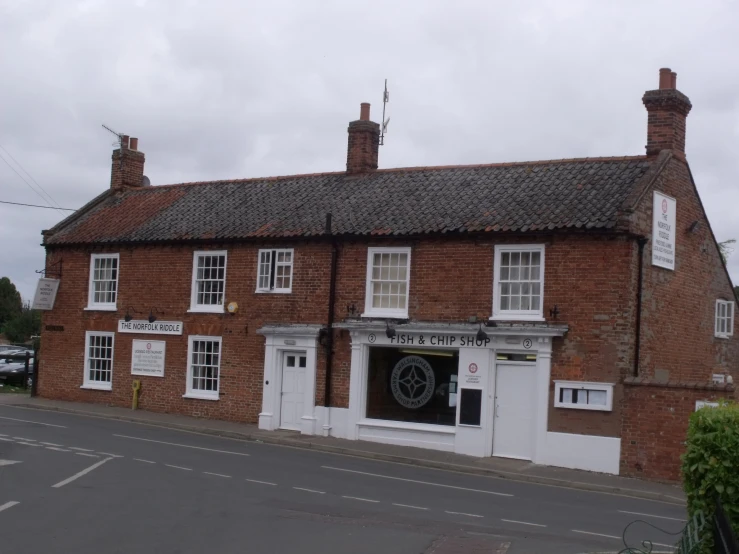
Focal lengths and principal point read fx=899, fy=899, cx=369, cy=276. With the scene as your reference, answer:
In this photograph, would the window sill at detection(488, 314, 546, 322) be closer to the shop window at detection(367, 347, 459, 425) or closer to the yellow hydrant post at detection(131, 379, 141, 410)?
the shop window at detection(367, 347, 459, 425)

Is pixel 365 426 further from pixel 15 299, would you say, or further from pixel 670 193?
pixel 15 299

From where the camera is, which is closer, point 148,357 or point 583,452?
point 583,452

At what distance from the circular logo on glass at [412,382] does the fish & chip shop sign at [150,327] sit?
725 centimetres

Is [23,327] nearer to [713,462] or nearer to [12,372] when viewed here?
[12,372]

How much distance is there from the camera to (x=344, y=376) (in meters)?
22.7

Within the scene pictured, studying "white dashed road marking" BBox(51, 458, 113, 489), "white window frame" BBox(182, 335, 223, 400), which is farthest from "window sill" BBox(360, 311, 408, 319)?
"white dashed road marking" BBox(51, 458, 113, 489)

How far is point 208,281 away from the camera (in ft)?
84.2

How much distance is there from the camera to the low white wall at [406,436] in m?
21.0

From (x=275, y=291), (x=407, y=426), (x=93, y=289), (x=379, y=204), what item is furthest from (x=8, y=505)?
(x=93, y=289)

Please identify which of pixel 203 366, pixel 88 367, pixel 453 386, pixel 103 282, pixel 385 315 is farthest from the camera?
pixel 88 367

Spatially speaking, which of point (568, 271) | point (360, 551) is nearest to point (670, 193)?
point (568, 271)

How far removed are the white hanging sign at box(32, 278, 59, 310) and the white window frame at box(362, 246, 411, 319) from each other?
12028mm

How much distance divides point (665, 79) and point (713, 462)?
595 inches

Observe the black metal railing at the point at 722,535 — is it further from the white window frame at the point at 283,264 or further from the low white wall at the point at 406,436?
the white window frame at the point at 283,264
